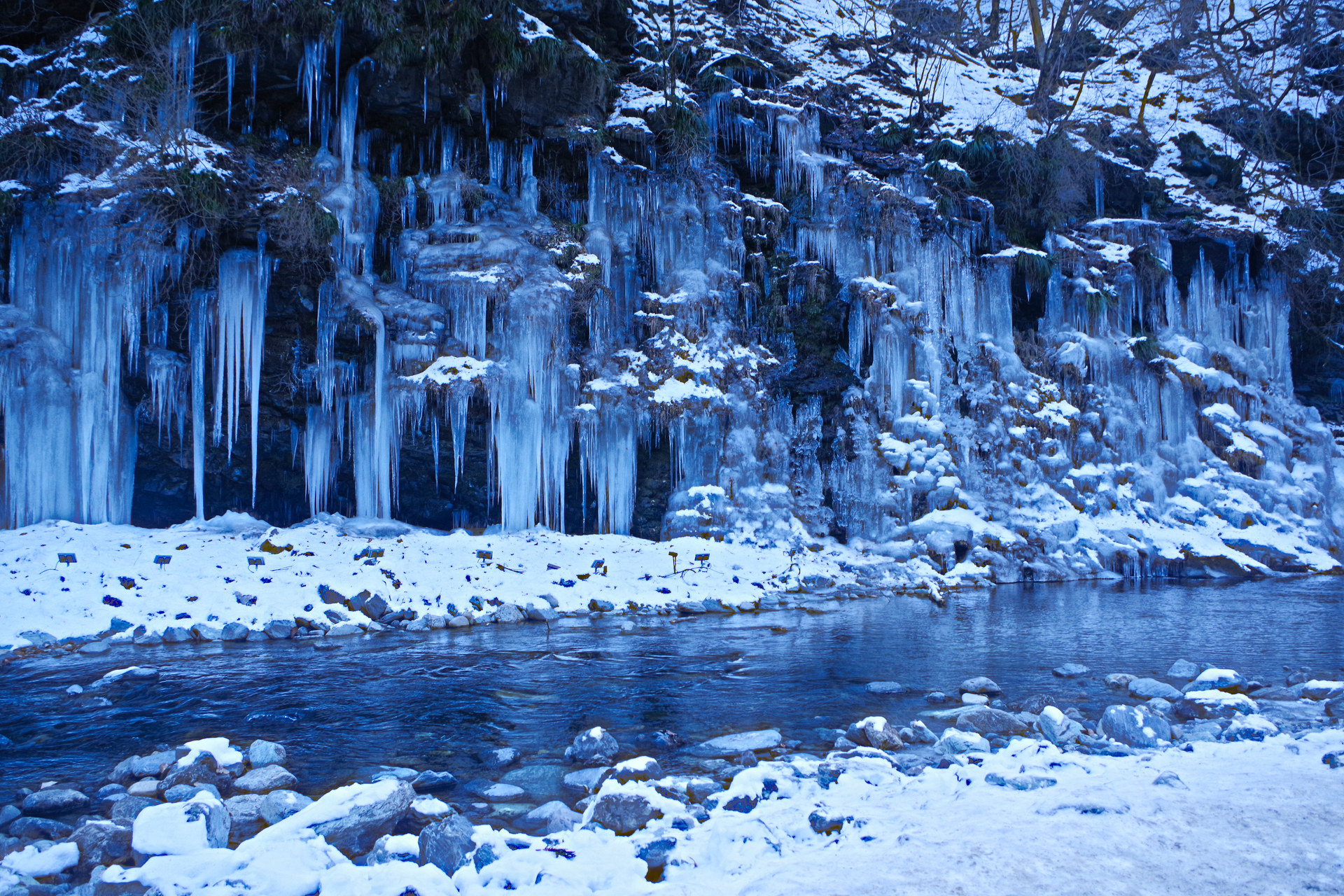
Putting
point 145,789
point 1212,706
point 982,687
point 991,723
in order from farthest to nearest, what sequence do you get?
1. point 982,687
2. point 1212,706
3. point 991,723
4. point 145,789

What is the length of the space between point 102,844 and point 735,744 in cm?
286

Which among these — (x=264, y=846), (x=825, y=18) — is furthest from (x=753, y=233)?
(x=264, y=846)

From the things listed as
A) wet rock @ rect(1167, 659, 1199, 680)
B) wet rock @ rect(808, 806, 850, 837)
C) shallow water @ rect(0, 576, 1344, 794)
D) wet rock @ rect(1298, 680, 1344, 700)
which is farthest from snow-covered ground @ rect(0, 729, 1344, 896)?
wet rock @ rect(1167, 659, 1199, 680)

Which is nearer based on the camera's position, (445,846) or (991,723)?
(445,846)

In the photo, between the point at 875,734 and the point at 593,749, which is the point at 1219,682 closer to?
the point at 875,734

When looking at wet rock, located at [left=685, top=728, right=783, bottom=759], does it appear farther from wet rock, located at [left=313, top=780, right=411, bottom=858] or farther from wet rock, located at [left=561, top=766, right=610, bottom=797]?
wet rock, located at [left=313, top=780, right=411, bottom=858]

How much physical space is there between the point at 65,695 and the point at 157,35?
37.0 ft

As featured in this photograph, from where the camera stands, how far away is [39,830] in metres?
3.00

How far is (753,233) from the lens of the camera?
16.8 meters

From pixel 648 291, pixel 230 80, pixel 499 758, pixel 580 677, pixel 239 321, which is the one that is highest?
pixel 230 80

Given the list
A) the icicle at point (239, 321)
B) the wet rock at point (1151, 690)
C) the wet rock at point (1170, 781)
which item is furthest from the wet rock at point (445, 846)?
the icicle at point (239, 321)

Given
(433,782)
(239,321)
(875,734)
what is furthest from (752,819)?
(239,321)

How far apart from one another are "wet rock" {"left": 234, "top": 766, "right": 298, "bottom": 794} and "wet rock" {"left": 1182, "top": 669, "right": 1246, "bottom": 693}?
5613 millimetres

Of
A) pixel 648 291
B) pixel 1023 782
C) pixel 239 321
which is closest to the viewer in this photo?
pixel 1023 782
